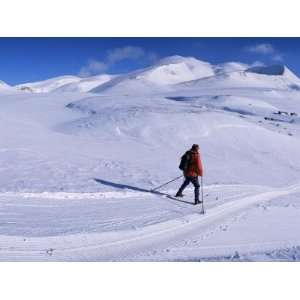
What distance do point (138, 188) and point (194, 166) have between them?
195 centimetres

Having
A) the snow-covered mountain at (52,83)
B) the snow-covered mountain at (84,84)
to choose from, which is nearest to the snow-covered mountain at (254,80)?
the snow-covered mountain at (84,84)

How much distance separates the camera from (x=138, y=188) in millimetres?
12375

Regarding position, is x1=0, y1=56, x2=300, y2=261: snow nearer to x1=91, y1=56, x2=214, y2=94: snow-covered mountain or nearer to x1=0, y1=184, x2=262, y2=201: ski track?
x1=0, y1=184, x2=262, y2=201: ski track

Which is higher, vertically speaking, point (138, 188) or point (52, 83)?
point (52, 83)

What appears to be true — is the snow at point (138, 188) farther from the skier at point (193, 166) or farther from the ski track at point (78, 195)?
the skier at point (193, 166)

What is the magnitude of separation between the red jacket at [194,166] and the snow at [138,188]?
2.53 ft

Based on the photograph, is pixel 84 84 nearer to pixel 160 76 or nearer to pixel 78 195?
pixel 160 76

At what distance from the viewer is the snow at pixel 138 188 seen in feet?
27.1

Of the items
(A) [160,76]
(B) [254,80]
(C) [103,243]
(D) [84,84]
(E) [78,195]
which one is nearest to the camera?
(C) [103,243]

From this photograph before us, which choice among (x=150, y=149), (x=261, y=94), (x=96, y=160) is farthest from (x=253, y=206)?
(x=261, y=94)

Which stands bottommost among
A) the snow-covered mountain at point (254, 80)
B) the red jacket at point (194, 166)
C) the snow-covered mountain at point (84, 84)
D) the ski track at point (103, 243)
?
the ski track at point (103, 243)

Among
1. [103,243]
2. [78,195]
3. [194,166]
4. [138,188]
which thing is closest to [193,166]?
[194,166]

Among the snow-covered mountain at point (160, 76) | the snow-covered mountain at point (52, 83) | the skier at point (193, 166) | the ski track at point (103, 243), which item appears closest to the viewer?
the ski track at point (103, 243)

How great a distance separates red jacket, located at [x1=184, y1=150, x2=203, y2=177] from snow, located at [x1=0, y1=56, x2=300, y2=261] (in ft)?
2.53
